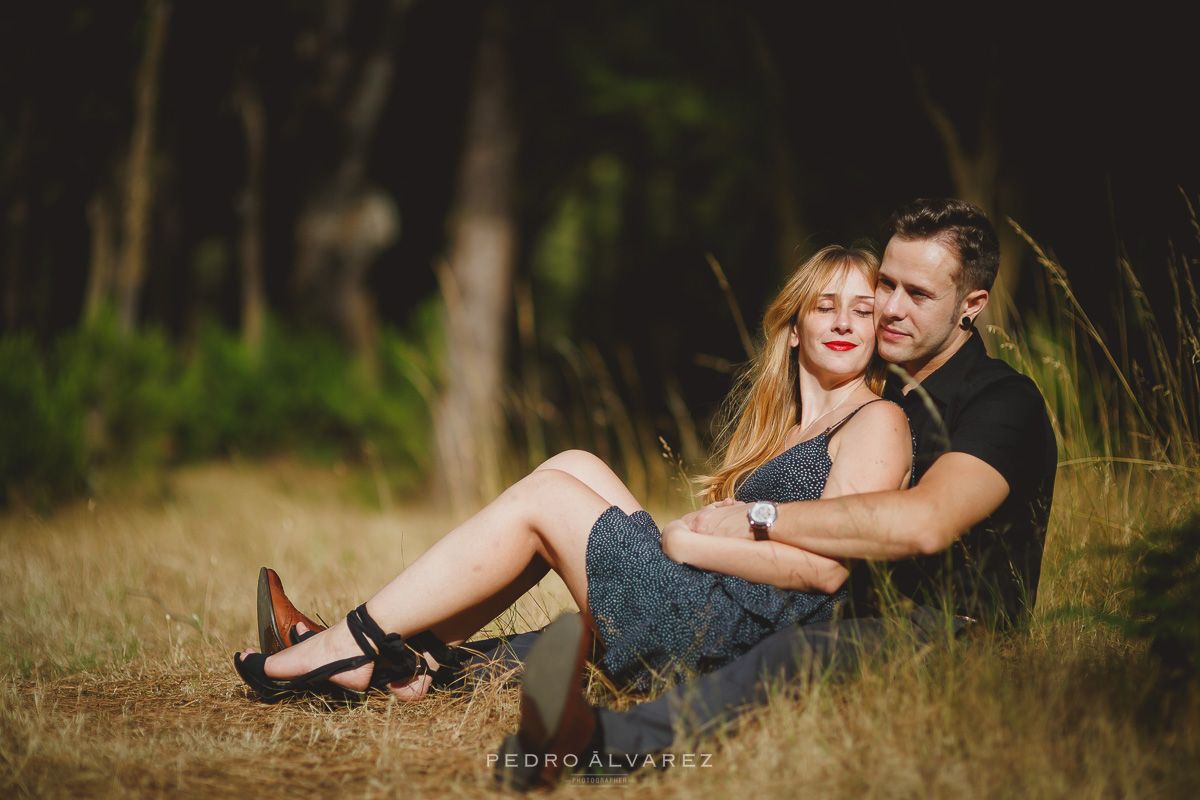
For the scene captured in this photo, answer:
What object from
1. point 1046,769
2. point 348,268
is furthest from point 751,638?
point 348,268

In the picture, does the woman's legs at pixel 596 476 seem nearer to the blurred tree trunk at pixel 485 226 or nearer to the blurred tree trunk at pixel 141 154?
the blurred tree trunk at pixel 485 226

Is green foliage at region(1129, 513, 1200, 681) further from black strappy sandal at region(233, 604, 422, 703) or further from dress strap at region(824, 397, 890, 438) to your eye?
black strappy sandal at region(233, 604, 422, 703)

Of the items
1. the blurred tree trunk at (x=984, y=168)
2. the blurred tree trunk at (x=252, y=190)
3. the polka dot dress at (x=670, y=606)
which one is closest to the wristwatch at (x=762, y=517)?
the polka dot dress at (x=670, y=606)

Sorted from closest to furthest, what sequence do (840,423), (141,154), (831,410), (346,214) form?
1. (840,423)
2. (831,410)
3. (141,154)
4. (346,214)

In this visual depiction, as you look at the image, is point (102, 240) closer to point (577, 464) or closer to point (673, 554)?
point (577, 464)

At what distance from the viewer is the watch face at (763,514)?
6.40 feet

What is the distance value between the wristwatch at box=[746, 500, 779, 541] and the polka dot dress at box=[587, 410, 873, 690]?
0.12 m

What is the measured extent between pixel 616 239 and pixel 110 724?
39.6 feet

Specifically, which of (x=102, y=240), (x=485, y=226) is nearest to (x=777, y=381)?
(x=485, y=226)

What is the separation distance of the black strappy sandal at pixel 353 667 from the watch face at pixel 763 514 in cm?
94

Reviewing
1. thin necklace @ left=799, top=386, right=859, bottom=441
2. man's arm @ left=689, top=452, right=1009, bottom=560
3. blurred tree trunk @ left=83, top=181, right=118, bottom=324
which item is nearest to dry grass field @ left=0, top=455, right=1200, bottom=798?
man's arm @ left=689, top=452, right=1009, bottom=560

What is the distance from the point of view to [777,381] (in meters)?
2.45

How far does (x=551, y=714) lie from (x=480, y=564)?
605 millimetres

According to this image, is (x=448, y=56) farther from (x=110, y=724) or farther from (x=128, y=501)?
(x=110, y=724)
